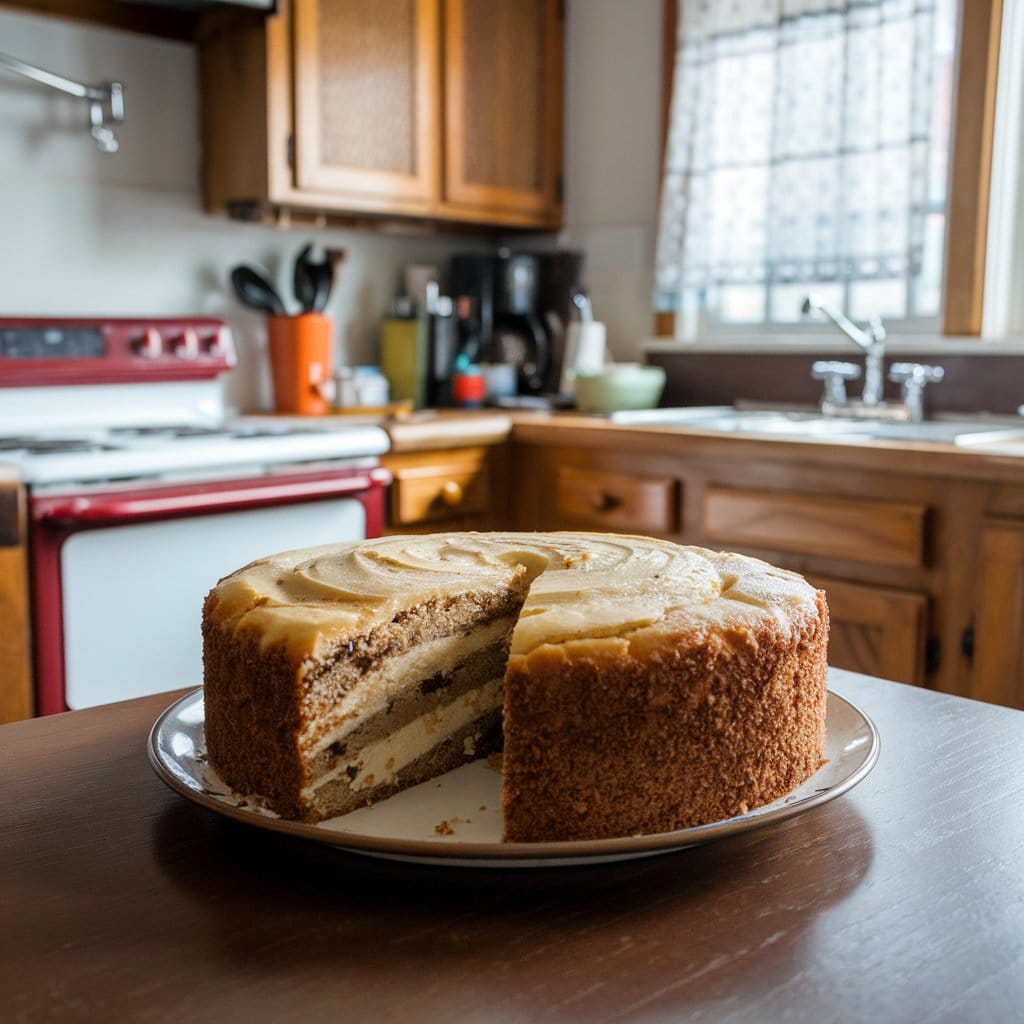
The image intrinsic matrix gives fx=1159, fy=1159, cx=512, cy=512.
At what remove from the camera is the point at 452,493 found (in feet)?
9.00

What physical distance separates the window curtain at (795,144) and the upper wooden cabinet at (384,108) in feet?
1.47

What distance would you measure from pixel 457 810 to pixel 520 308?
2747 millimetres

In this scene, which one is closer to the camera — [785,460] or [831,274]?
[785,460]

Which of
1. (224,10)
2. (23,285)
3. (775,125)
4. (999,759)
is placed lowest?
(999,759)

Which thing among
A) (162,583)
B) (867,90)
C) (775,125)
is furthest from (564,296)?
(162,583)

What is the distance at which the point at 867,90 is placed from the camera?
2799mm

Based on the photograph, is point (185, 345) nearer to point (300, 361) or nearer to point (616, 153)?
point (300, 361)

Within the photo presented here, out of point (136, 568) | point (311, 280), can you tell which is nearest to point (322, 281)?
point (311, 280)

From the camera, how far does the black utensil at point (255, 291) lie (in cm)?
301

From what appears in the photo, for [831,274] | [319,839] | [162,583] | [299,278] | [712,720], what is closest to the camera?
[319,839]

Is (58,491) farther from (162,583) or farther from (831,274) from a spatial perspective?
(831,274)

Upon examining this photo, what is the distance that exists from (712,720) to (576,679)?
0.10m

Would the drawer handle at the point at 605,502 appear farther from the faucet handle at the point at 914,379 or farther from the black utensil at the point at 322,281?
the black utensil at the point at 322,281

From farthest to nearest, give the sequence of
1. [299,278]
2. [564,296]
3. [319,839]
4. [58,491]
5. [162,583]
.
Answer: [564,296], [299,278], [162,583], [58,491], [319,839]
